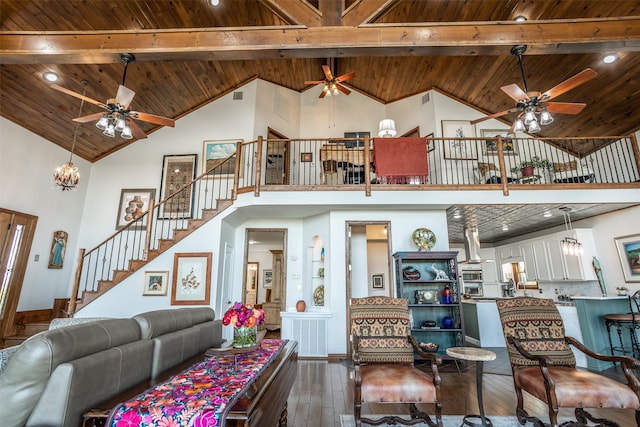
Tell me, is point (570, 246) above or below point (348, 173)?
below

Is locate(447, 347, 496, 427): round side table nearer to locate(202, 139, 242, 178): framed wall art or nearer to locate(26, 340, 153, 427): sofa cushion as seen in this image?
locate(26, 340, 153, 427): sofa cushion

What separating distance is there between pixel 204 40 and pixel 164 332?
316cm

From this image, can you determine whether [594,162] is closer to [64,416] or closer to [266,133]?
[266,133]

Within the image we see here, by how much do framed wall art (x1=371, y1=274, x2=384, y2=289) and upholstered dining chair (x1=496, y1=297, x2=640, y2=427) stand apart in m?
4.29

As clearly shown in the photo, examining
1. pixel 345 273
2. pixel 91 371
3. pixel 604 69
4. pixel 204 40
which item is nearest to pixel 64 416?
pixel 91 371

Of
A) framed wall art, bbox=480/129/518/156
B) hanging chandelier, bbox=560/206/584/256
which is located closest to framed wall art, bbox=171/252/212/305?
framed wall art, bbox=480/129/518/156

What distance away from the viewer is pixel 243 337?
7.85 ft

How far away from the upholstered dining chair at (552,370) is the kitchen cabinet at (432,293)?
2044 mm

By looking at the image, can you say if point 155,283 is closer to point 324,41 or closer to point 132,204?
point 132,204

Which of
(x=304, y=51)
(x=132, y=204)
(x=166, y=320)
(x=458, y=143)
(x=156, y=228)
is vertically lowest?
(x=166, y=320)

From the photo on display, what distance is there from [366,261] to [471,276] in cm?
373

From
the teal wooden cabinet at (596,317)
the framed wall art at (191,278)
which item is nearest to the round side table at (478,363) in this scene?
the teal wooden cabinet at (596,317)

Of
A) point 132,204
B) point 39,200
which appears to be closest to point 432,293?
point 132,204

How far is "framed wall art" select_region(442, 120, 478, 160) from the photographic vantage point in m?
6.79
